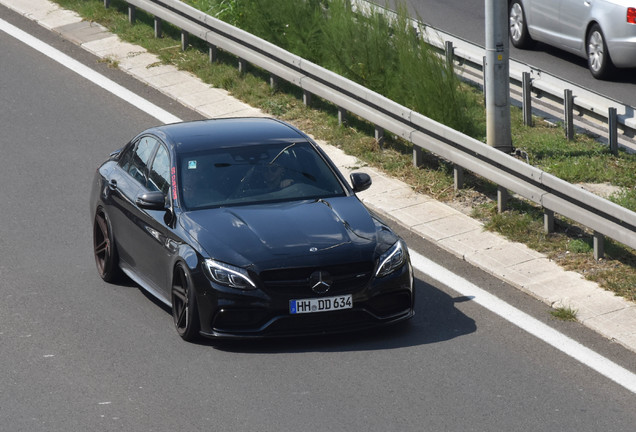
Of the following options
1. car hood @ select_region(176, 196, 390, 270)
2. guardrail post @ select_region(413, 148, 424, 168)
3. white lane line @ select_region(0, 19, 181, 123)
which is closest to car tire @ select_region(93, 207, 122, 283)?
car hood @ select_region(176, 196, 390, 270)

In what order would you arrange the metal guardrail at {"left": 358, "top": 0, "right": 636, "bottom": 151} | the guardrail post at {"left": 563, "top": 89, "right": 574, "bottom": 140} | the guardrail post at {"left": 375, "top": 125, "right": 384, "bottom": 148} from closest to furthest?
the metal guardrail at {"left": 358, "top": 0, "right": 636, "bottom": 151}
the guardrail post at {"left": 563, "top": 89, "right": 574, "bottom": 140}
the guardrail post at {"left": 375, "top": 125, "right": 384, "bottom": 148}

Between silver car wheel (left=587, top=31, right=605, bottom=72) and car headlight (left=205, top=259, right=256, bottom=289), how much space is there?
9711 millimetres

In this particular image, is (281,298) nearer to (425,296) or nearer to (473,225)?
(425,296)

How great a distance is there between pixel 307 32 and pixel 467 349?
872 centimetres

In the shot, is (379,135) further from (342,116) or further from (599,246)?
(599,246)

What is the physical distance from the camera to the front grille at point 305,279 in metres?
9.29

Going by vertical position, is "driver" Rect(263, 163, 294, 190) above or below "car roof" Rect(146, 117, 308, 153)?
below

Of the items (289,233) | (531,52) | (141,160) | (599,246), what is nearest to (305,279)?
(289,233)

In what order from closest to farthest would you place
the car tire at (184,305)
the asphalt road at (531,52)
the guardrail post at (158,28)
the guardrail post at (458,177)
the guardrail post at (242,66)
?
the car tire at (184,305) < the guardrail post at (458,177) < the asphalt road at (531,52) < the guardrail post at (242,66) < the guardrail post at (158,28)

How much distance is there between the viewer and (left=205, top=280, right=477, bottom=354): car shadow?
9570 mm

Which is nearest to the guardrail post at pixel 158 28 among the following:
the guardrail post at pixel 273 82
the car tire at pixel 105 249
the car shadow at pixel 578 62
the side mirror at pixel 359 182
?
the guardrail post at pixel 273 82

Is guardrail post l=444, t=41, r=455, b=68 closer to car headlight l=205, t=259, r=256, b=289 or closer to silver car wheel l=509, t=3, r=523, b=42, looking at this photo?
silver car wheel l=509, t=3, r=523, b=42

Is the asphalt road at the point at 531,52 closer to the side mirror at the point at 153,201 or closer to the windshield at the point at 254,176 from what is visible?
the windshield at the point at 254,176

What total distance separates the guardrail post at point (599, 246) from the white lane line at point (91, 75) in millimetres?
6319
